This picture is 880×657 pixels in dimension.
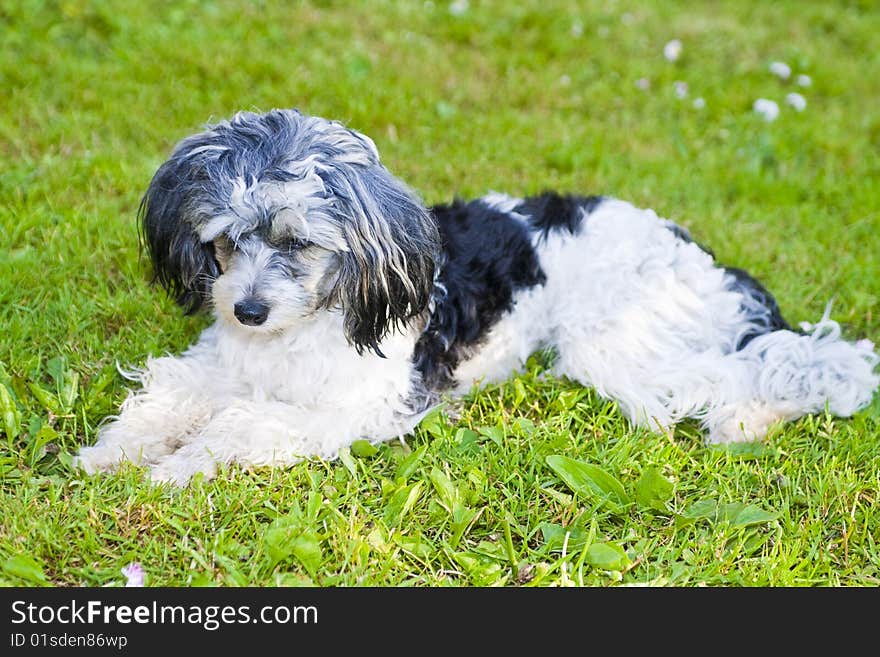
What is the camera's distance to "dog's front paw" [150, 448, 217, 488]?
327 centimetres

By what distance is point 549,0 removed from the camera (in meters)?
8.11

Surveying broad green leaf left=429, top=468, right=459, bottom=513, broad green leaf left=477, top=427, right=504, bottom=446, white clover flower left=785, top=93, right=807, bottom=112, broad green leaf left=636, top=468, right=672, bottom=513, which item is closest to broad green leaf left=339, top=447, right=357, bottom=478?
broad green leaf left=429, top=468, right=459, bottom=513

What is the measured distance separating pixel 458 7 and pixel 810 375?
16.4ft

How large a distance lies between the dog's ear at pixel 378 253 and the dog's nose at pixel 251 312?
282mm

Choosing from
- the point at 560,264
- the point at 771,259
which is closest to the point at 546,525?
the point at 560,264

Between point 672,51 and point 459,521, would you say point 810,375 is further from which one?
point 672,51

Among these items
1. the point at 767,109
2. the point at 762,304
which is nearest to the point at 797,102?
the point at 767,109

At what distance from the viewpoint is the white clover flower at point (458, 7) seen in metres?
7.62

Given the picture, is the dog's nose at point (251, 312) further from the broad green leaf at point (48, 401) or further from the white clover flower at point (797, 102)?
the white clover flower at point (797, 102)

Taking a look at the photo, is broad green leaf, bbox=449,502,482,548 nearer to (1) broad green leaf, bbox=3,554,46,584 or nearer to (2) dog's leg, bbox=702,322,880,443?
(2) dog's leg, bbox=702,322,880,443

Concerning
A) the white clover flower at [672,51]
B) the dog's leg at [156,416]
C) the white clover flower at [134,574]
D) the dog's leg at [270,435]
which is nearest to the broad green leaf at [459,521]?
the dog's leg at [270,435]

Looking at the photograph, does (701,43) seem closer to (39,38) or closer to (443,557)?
(39,38)

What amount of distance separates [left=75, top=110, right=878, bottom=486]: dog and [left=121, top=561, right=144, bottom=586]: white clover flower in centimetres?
45

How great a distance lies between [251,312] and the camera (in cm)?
313
